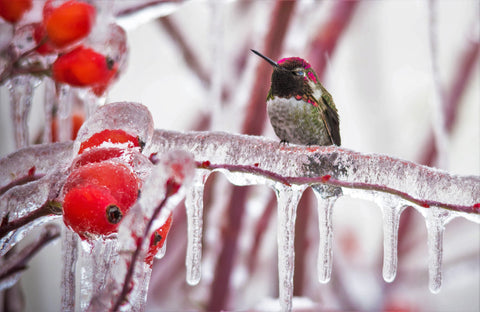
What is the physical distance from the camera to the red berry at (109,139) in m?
0.18

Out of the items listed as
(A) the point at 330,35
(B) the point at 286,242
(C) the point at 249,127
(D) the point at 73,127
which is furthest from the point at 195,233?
(A) the point at 330,35

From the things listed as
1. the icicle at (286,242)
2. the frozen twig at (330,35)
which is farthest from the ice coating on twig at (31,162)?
the frozen twig at (330,35)

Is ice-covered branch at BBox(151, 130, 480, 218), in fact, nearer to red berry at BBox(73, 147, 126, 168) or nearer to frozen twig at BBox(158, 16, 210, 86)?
red berry at BBox(73, 147, 126, 168)

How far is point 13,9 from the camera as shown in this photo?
0.69ft

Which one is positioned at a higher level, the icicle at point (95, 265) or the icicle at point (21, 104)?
the icicle at point (21, 104)

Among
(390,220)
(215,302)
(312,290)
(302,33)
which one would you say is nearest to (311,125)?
Answer: (390,220)

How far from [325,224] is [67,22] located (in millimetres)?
162

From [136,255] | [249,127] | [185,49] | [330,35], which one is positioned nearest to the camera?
[136,255]

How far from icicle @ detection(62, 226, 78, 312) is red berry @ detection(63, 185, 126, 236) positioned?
0.19ft

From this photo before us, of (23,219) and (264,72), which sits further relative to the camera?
(264,72)

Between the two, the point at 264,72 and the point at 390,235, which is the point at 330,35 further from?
the point at 390,235

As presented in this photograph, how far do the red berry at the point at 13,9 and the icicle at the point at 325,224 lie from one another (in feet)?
0.56

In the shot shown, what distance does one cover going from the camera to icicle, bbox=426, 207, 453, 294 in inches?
7.8

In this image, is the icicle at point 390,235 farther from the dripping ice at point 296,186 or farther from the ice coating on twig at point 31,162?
the ice coating on twig at point 31,162
